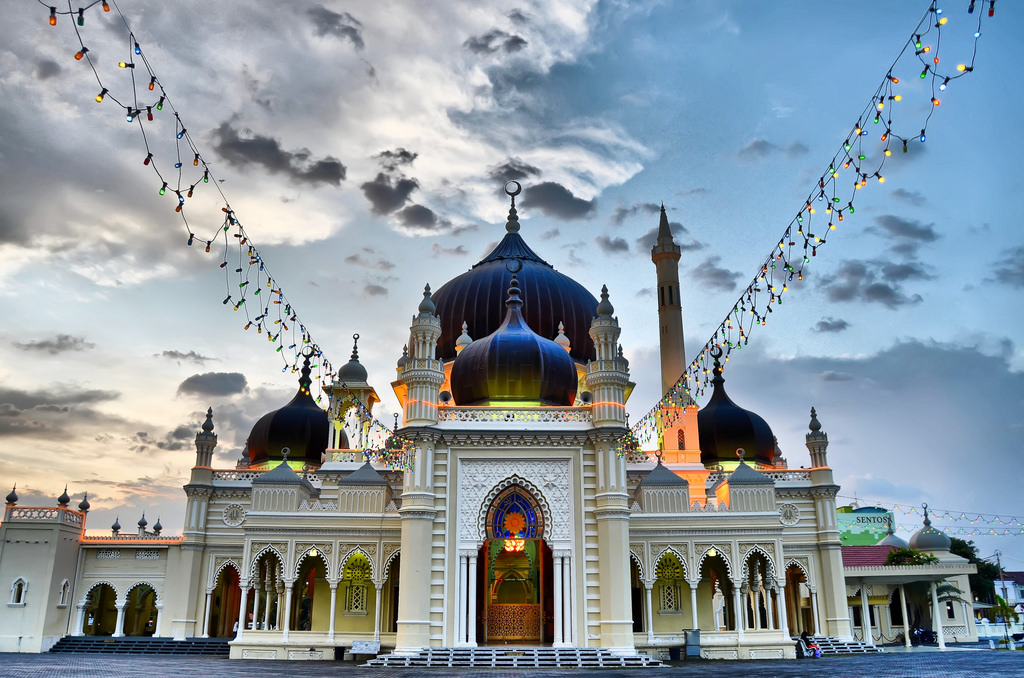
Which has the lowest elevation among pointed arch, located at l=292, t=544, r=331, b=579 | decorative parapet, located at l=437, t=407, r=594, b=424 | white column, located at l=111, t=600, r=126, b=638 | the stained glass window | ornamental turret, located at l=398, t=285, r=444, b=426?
white column, located at l=111, t=600, r=126, b=638

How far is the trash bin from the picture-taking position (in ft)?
79.4

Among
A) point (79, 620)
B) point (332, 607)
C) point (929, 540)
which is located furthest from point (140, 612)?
point (929, 540)

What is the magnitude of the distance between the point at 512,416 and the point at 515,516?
2.86 m

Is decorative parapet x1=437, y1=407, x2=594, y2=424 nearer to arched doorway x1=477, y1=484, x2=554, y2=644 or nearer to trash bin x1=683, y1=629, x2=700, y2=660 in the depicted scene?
arched doorway x1=477, y1=484, x2=554, y2=644

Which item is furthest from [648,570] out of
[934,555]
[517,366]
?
[934,555]

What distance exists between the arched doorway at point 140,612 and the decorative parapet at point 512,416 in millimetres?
18647

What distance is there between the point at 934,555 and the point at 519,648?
2662 cm

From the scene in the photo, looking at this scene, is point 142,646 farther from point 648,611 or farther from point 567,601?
point 648,611

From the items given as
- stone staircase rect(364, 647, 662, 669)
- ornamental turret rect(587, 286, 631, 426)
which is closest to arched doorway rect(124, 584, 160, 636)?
stone staircase rect(364, 647, 662, 669)

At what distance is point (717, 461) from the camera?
3284 cm

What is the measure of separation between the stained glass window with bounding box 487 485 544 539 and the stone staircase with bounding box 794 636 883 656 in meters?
10.6

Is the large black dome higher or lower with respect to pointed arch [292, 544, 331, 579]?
higher

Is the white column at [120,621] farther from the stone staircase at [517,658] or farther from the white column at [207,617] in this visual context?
the stone staircase at [517,658]

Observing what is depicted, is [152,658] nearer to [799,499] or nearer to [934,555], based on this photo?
[799,499]
